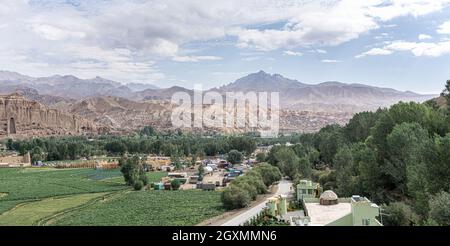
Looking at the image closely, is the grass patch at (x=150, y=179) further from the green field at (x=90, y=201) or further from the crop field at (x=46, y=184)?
the crop field at (x=46, y=184)

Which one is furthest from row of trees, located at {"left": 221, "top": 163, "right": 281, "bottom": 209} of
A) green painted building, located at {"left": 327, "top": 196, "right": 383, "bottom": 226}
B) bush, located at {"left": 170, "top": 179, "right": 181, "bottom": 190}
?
green painted building, located at {"left": 327, "top": 196, "right": 383, "bottom": 226}

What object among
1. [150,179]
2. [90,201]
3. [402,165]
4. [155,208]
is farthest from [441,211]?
[150,179]

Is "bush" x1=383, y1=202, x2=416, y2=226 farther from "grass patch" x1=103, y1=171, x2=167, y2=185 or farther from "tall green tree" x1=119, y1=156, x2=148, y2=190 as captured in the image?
"grass patch" x1=103, y1=171, x2=167, y2=185

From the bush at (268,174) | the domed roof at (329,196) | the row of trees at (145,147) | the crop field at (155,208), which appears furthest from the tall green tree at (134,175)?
the domed roof at (329,196)

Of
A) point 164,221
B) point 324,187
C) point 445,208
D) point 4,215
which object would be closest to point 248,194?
point 324,187

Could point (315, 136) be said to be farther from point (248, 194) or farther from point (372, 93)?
point (372, 93)

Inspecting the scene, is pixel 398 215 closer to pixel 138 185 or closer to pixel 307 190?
pixel 307 190

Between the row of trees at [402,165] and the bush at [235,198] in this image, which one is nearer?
the row of trees at [402,165]
